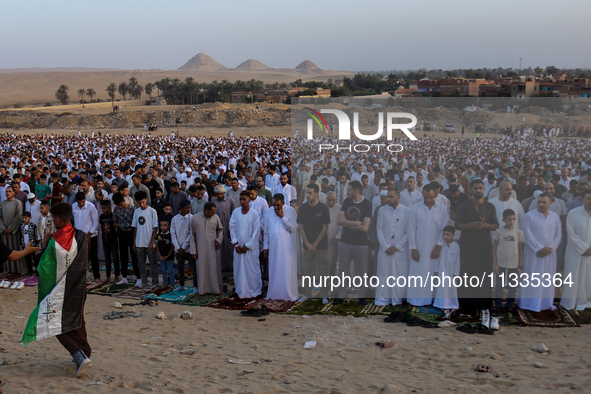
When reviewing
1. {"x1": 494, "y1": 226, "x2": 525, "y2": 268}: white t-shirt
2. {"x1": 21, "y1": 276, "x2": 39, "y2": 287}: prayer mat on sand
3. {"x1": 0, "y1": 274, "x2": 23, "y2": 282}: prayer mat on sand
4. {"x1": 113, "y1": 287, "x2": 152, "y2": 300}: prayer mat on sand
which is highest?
{"x1": 494, "y1": 226, "x2": 525, "y2": 268}: white t-shirt

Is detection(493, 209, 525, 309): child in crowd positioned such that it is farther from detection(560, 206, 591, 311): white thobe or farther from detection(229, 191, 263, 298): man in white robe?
detection(229, 191, 263, 298): man in white robe

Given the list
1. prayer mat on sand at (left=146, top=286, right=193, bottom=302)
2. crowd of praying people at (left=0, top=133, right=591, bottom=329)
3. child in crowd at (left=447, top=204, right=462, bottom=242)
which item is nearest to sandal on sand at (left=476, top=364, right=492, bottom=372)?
crowd of praying people at (left=0, top=133, right=591, bottom=329)

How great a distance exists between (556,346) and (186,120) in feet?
178

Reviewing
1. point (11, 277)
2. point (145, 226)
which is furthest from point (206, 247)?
point (11, 277)

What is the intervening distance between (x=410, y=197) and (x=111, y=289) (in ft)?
15.6

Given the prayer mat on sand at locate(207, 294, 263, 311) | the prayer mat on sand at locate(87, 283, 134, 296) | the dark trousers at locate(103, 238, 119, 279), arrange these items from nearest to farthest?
1. the prayer mat on sand at locate(207, 294, 263, 311)
2. the prayer mat on sand at locate(87, 283, 134, 296)
3. the dark trousers at locate(103, 238, 119, 279)

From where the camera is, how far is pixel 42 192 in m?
10.5

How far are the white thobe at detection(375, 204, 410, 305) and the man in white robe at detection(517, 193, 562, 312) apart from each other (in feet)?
4.81

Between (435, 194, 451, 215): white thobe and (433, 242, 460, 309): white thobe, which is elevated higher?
(435, 194, 451, 215): white thobe

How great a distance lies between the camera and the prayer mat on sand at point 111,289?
7617mm

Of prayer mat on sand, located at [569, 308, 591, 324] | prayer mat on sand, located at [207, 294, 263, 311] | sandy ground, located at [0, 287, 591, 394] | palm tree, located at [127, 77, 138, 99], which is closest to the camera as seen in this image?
sandy ground, located at [0, 287, 591, 394]

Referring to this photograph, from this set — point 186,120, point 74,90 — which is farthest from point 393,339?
point 74,90

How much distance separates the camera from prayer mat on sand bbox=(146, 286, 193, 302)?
7.22 m

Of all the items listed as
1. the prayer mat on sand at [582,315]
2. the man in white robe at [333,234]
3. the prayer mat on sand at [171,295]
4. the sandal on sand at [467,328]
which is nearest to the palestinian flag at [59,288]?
the prayer mat on sand at [171,295]
